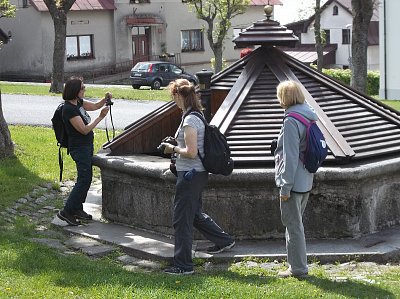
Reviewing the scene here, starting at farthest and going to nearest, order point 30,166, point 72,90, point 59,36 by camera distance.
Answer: point 59,36 → point 30,166 → point 72,90

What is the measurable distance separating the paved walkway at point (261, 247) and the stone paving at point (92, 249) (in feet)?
0.25

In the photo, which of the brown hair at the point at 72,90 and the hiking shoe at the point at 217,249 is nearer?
Result: the hiking shoe at the point at 217,249

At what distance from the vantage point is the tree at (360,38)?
2739 centimetres

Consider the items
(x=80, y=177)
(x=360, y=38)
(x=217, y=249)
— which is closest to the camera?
(x=217, y=249)

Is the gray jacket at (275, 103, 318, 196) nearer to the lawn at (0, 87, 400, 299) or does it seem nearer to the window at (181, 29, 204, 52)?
the lawn at (0, 87, 400, 299)

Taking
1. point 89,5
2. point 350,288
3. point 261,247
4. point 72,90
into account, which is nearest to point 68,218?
point 72,90

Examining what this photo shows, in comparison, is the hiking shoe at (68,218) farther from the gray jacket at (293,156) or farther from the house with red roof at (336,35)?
the house with red roof at (336,35)

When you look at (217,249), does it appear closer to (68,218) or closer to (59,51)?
(68,218)

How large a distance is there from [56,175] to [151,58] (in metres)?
43.7

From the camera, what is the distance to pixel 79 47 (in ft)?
174

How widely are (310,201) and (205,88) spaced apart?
2.34 m

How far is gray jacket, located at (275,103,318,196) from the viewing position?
755 centimetres

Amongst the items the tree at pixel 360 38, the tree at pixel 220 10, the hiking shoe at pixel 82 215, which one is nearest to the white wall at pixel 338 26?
the tree at pixel 220 10

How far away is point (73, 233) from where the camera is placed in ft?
32.2
